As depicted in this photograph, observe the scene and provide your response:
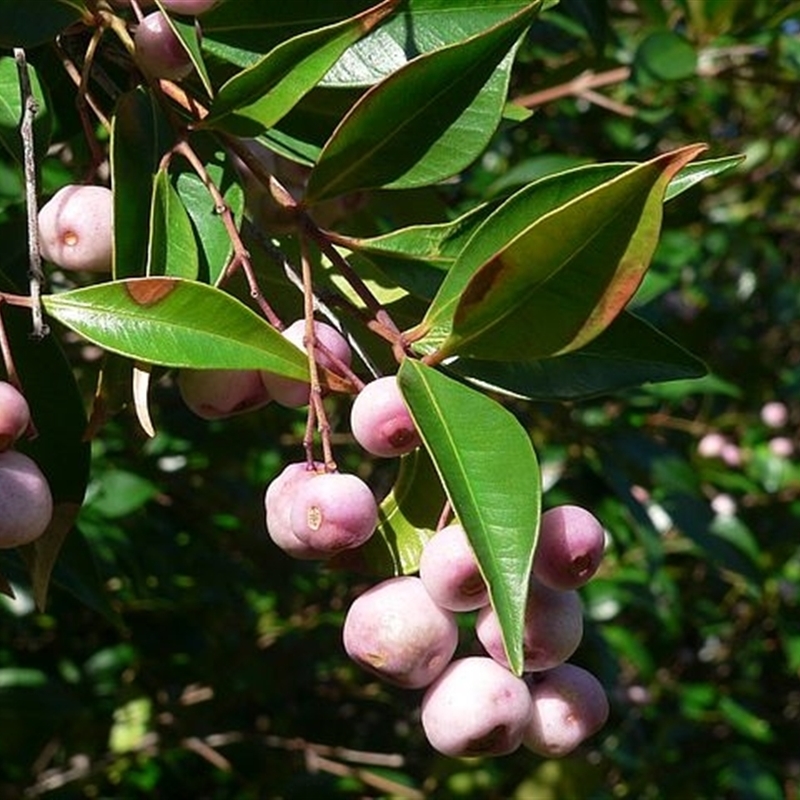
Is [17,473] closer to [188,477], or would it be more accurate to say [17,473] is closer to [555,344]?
[555,344]

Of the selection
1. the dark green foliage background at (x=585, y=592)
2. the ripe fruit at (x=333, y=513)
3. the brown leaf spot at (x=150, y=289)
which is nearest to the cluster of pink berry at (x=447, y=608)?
the ripe fruit at (x=333, y=513)

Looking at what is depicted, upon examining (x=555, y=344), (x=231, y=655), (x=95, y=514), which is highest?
(x=555, y=344)

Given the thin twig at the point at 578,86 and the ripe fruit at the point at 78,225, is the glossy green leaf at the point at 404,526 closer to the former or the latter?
the ripe fruit at the point at 78,225

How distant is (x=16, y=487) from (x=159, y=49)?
0.26m

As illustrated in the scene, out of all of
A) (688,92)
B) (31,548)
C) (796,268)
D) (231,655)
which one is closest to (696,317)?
(688,92)

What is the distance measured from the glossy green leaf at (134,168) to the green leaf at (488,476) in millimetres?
180

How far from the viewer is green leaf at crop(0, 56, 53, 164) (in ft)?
2.80

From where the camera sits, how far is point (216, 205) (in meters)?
0.79

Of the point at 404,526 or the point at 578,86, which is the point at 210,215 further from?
the point at 578,86

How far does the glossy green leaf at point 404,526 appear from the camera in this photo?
76 cm

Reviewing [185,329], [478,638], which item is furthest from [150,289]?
[478,638]

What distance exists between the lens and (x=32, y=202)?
73 cm

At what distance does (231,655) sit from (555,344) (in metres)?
1.75

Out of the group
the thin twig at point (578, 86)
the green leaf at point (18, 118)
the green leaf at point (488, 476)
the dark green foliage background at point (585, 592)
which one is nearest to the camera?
the green leaf at point (488, 476)
